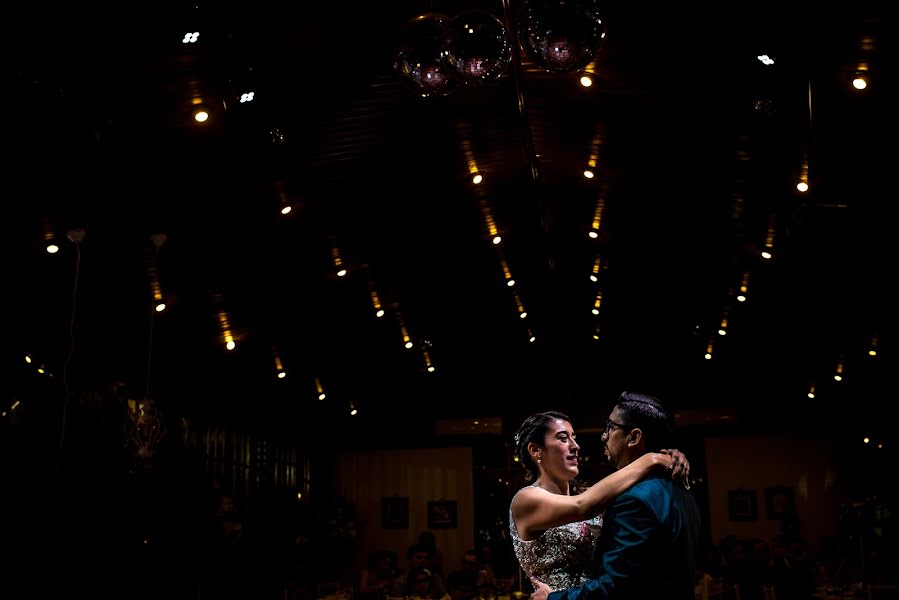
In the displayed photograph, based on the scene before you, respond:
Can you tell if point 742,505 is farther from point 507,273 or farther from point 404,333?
point 404,333

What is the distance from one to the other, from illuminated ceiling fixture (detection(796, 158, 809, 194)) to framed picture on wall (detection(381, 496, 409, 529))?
11.3m

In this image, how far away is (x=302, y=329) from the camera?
1263 cm

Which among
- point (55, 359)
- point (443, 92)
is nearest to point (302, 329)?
point (55, 359)

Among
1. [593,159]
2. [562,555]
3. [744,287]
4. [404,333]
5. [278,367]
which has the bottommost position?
[562,555]

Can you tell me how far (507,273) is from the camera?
44.4 feet

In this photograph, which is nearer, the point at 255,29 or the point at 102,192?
the point at 255,29

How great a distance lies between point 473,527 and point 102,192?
1205cm

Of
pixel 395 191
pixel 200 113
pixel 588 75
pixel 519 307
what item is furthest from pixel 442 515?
pixel 200 113

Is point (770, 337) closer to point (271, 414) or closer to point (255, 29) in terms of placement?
point (271, 414)

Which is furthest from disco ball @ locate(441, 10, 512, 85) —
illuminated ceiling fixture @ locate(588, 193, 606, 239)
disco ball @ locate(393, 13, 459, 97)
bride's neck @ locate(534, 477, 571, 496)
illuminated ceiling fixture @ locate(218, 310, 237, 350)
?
illuminated ceiling fixture @ locate(218, 310, 237, 350)

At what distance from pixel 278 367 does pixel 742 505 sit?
9509 mm

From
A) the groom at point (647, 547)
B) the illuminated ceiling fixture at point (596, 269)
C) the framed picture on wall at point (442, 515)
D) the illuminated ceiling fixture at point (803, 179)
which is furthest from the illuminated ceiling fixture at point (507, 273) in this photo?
the groom at point (647, 547)

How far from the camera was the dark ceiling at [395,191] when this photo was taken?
19.9 ft

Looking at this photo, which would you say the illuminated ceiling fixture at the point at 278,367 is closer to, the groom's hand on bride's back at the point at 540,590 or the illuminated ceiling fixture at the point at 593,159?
the illuminated ceiling fixture at the point at 593,159
